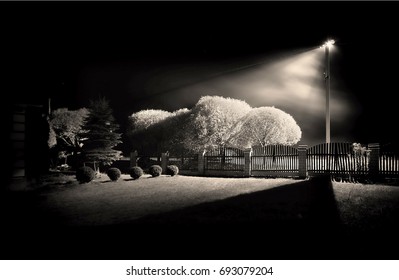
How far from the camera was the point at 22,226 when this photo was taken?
310 inches

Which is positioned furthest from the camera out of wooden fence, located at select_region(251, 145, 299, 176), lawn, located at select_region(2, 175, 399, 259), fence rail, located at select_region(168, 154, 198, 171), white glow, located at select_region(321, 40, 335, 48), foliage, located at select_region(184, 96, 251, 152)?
foliage, located at select_region(184, 96, 251, 152)

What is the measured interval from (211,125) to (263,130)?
6.93m

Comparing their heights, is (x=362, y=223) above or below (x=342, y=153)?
below

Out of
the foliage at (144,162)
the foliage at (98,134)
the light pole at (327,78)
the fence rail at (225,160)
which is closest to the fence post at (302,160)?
the light pole at (327,78)

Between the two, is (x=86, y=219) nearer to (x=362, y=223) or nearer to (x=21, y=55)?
(x=21, y=55)

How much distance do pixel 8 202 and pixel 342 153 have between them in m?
18.4

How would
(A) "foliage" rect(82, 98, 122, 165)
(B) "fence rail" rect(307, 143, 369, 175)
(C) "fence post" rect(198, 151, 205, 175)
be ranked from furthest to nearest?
(C) "fence post" rect(198, 151, 205, 175), (A) "foliage" rect(82, 98, 122, 165), (B) "fence rail" rect(307, 143, 369, 175)

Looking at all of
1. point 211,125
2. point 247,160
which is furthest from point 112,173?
point 211,125

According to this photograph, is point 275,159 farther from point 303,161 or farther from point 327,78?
point 327,78

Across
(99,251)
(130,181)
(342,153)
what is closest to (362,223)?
(99,251)

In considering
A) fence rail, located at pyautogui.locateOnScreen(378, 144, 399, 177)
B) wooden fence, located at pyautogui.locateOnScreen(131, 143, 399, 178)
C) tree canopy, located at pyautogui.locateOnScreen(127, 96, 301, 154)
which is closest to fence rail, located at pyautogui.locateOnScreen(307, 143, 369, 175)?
wooden fence, located at pyautogui.locateOnScreen(131, 143, 399, 178)

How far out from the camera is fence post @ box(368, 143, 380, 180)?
637 inches

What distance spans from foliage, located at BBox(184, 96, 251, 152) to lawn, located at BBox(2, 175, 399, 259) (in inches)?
937

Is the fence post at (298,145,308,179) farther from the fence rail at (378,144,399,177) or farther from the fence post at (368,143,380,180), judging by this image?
the fence rail at (378,144,399,177)
